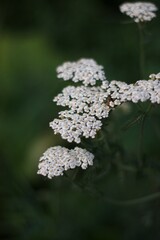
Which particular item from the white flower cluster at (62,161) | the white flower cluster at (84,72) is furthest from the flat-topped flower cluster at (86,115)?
the white flower cluster at (84,72)

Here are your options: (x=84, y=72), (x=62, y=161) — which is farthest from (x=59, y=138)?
(x=62, y=161)

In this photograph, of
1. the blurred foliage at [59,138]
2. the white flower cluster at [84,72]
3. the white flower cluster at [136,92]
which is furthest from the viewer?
the blurred foliage at [59,138]

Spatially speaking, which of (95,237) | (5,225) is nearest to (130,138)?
(95,237)

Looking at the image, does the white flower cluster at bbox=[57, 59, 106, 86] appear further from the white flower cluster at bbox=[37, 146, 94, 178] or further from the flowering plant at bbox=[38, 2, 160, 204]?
the white flower cluster at bbox=[37, 146, 94, 178]

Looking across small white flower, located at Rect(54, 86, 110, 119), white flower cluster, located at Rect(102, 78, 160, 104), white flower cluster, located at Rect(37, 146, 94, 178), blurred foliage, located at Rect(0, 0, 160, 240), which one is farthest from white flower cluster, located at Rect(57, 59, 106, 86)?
white flower cluster, located at Rect(37, 146, 94, 178)

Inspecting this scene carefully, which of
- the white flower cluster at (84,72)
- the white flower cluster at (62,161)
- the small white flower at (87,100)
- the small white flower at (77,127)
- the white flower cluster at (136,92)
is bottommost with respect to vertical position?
the white flower cluster at (62,161)

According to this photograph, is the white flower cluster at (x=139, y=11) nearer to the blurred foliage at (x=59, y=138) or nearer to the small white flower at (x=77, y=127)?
the blurred foliage at (x=59, y=138)
